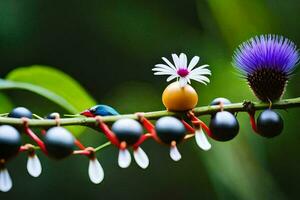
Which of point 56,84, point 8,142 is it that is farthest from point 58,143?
point 56,84

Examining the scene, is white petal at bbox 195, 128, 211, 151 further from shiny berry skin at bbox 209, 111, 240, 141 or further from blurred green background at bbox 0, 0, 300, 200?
blurred green background at bbox 0, 0, 300, 200

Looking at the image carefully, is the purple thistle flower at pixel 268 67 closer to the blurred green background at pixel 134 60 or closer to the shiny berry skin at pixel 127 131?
the shiny berry skin at pixel 127 131

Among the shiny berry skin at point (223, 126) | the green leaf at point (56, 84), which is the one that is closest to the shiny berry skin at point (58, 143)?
the shiny berry skin at point (223, 126)

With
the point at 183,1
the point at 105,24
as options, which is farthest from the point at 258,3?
the point at 105,24

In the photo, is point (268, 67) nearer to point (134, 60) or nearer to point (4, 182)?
point (4, 182)

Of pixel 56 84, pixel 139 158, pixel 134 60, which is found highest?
pixel 134 60

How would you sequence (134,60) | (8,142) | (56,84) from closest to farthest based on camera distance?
(8,142)
(56,84)
(134,60)
